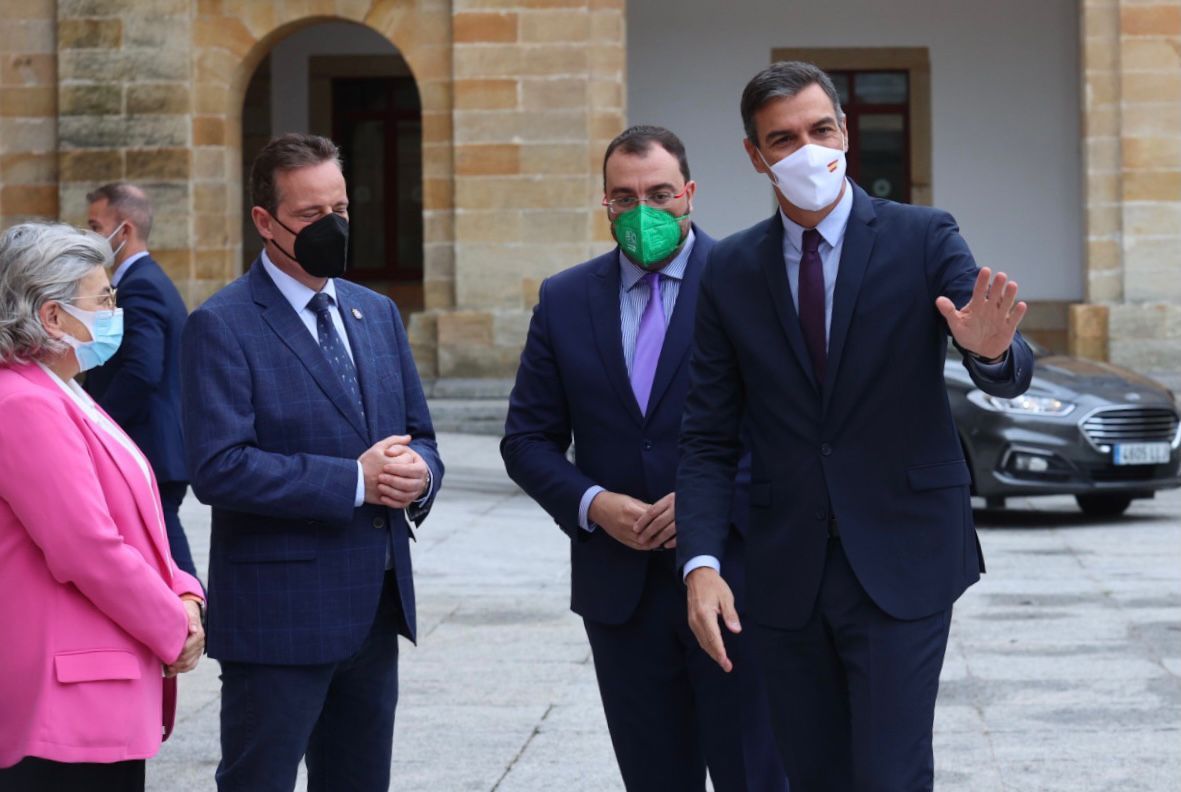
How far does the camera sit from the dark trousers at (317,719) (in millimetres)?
4465

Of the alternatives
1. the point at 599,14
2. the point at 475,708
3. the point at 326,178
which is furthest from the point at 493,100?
the point at 326,178

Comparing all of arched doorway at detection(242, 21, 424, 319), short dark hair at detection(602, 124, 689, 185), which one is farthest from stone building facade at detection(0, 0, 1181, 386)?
short dark hair at detection(602, 124, 689, 185)

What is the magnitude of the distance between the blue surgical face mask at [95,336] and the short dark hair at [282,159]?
60 centimetres

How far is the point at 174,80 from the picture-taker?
20172 millimetres

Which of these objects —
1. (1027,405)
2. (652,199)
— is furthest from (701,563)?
(1027,405)

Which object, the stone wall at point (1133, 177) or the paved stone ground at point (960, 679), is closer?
the paved stone ground at point (960, 679)

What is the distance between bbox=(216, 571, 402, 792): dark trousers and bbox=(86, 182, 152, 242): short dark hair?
A: 4.30 metres

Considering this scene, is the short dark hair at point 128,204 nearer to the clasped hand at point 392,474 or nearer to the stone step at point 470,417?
the clasped hand at point 392,474

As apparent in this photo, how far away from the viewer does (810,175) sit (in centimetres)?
418

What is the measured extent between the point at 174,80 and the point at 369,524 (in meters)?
16.3

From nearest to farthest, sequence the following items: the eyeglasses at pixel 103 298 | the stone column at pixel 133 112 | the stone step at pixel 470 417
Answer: the eyeglasses at pixel 103 298, the stone step at pixel 470 417, the stone column at pixel 133 112

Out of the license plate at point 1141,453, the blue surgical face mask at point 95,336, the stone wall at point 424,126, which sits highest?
the stone wall at point 424,126

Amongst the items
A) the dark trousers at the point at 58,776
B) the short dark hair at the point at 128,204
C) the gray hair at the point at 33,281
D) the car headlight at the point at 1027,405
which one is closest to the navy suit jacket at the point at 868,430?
the dark trousers at the point at 58,776

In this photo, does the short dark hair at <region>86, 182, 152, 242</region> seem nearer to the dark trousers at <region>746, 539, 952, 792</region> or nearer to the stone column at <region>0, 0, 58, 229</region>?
the dark trousers at <region>746, 539, 952, 792</region>
